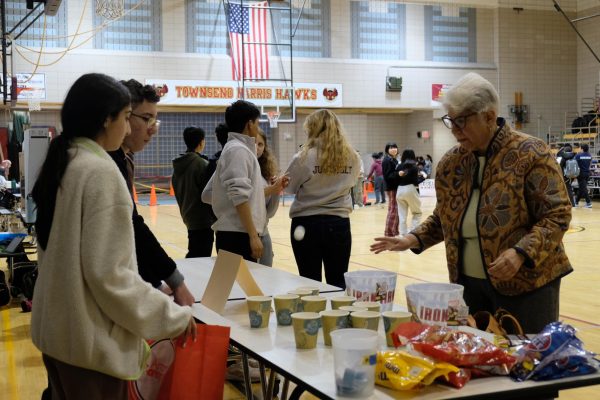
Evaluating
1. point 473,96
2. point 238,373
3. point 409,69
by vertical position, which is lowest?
point 238,373

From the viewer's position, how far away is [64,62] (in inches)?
763

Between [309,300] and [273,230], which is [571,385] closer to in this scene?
[309,300]

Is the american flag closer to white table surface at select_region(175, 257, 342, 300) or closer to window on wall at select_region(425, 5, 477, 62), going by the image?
window on wall at select_region(425, 5, 477, 62)

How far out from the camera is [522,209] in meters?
2.53

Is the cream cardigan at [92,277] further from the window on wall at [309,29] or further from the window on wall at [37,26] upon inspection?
the window on wall at [309,29]

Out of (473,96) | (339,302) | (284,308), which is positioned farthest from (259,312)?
(473,96)

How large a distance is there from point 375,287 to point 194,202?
323 centimetres

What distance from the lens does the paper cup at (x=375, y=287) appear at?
2275mm

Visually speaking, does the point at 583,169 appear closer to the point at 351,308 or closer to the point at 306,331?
the point at 351,308

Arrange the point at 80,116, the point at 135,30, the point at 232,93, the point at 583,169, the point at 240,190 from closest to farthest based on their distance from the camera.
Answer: the point at 80,116 < the point at 240,190 < the point at 583,169 < the point at 135,30 < the point at 232,93

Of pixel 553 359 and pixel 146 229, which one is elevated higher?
pixel 146 229

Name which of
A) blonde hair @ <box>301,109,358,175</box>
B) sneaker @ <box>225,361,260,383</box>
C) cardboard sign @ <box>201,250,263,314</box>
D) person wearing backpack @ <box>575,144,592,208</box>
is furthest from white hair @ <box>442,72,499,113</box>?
person wearing backpack @ <box>575,144,592,208</box>

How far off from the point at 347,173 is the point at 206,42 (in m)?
17.4

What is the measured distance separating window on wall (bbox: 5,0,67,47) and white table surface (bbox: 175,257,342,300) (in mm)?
17259
